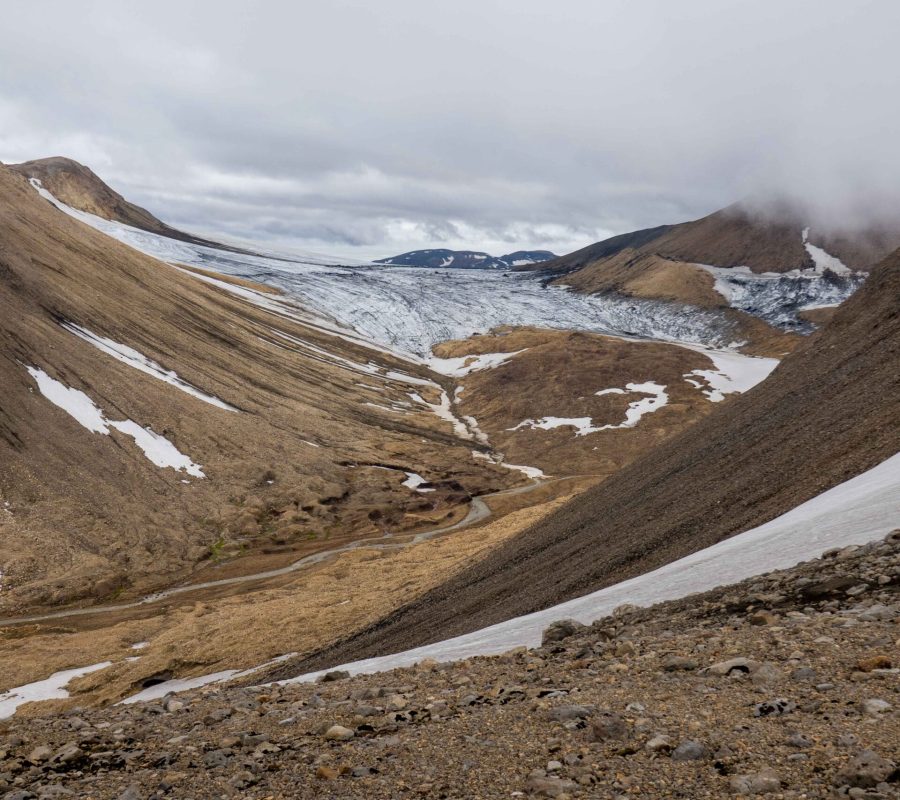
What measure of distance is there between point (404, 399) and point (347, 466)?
38835mm

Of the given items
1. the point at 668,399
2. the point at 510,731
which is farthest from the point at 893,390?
the point at 668,399

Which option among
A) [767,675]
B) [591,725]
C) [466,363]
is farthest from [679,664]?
[466,363]

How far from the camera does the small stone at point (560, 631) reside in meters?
15.0

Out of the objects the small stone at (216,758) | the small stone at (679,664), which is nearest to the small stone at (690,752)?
the small stone at (679,664)

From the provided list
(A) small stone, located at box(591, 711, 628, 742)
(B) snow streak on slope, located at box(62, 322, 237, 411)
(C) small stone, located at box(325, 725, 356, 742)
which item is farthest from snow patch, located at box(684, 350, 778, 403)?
(C) small stone, located at box(325, 725, 356, 742)

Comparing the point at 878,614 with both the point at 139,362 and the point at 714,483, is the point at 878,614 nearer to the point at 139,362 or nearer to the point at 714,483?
the point at 714,483

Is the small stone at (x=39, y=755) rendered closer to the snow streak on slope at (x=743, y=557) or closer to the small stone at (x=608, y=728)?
the small stone at (x=608, y=728)

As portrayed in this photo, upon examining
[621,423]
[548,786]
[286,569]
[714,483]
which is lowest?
[286,569]

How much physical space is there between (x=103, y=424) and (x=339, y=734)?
7126 centimetres

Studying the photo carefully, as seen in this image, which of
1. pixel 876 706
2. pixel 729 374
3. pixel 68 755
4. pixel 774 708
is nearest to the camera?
pixel 876 706

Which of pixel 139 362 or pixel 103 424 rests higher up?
pixel 139 362

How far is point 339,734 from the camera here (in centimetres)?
998

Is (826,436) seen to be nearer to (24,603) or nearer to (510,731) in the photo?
(510,731)

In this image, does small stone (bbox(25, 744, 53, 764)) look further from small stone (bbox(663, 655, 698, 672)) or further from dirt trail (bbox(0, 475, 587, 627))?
dirt trail (bbox(0, 475, 587, 627))
